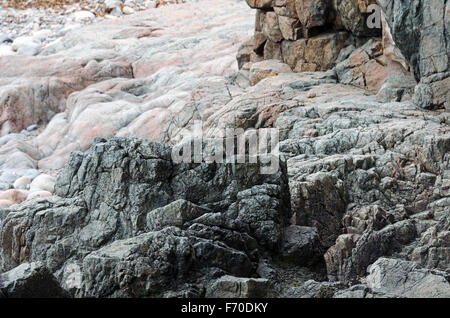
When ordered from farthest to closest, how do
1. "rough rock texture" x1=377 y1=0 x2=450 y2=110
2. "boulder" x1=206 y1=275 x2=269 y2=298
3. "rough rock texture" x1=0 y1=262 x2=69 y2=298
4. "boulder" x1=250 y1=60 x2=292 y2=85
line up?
"boulder" x1=250 y1=60 x2=292 y2=85 < "rough rock texture" x1=377 y1=0 x2=450 y2=110 < "rough rock texture" x1=0 y1=262 x2=69 y2=298 < "boulder" x1=206 y1=275 x2=269 y2=298

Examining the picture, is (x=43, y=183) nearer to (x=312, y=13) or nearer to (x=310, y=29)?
(x=310, y=29)

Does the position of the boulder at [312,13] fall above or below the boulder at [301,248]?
above

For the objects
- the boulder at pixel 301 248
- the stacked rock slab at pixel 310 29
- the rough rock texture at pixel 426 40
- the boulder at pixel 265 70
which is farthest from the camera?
the boulder at pixel 265 70

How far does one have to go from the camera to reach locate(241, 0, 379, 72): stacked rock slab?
1078 inches

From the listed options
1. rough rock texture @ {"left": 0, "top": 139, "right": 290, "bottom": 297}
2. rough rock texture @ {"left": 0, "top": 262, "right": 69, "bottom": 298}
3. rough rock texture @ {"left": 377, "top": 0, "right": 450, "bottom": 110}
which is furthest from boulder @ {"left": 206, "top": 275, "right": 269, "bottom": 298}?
rough rock texture @ {"left": 377, "top": 0, "right": 450, "bottom": 110}

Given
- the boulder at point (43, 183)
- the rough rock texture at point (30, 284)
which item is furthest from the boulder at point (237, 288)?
the boulder at point (43, 183)

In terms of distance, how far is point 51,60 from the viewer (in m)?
→ 41.3

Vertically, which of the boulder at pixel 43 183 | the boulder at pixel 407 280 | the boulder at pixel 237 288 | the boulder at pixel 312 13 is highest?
the boulder at pixel 312 13

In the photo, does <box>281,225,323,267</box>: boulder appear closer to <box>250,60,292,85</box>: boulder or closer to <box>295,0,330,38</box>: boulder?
<box>295,0,330,38</box>: boulder

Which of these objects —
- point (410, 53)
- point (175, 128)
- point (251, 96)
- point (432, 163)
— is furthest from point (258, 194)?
point (175, 128)

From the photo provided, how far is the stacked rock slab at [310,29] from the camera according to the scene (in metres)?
27.4

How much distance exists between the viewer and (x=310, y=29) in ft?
96.0

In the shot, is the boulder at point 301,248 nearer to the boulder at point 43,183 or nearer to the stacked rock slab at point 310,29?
the stacked rock slab at point 310,29

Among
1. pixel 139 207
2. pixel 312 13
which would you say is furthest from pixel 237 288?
pixel 312 13
